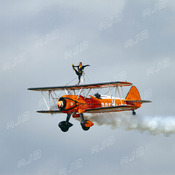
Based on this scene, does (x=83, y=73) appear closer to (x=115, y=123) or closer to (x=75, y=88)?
(x=75, y=88)

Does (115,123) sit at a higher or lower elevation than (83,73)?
lower

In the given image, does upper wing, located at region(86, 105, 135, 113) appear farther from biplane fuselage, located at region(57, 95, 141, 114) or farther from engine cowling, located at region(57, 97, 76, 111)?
engine cowling, located at region(57, 97, 76, 111)

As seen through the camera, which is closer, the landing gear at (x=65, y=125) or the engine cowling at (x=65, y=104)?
the engine cowling at (x=65, y=104)

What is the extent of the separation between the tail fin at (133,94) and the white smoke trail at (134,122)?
4.22 feet

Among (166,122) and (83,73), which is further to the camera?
(166,122)

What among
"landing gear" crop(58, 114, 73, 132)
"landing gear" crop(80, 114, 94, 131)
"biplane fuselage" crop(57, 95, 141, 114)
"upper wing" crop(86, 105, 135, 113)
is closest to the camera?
"upper wing" crop(86, 105, 135, 113)

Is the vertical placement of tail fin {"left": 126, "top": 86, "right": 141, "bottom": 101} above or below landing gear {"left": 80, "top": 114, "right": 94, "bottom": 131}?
above

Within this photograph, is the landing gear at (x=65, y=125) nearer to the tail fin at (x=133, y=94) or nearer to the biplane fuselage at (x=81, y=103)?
the biplane fuselage at (x=81, y=103)

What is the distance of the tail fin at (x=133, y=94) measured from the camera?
2559 inches

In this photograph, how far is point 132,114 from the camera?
64500 mm

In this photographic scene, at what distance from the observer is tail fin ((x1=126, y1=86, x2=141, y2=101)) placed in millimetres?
65000

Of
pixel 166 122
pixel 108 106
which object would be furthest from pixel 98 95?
pixel 166 122

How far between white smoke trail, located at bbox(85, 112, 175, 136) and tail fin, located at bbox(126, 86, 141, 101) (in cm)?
128

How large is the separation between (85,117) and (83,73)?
4720mm
